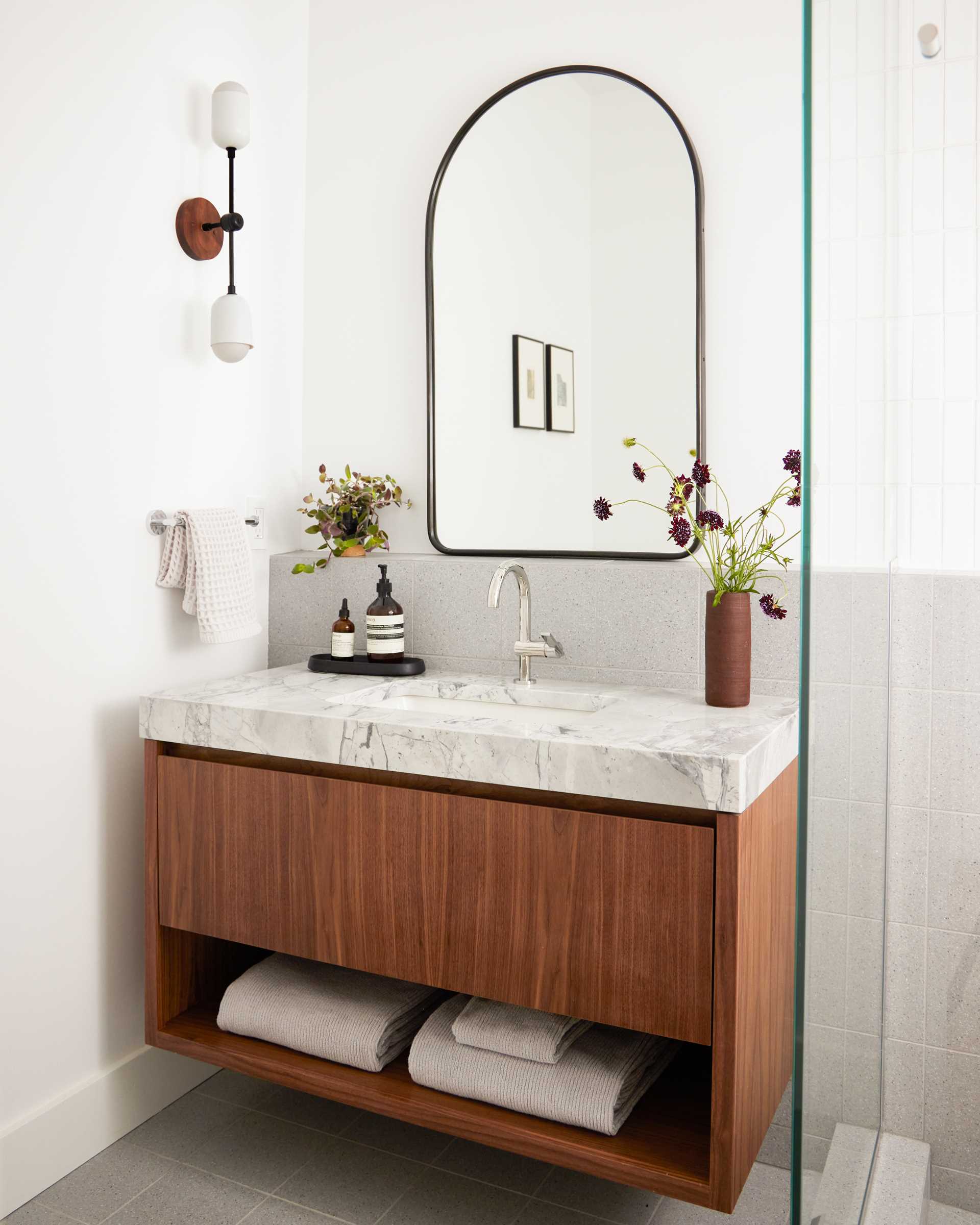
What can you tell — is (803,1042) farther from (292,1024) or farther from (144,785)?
(144,785)

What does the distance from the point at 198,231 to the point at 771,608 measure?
1.34 m

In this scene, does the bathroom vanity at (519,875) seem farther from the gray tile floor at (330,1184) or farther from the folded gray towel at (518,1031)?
the gray tile floor at (330,1184)

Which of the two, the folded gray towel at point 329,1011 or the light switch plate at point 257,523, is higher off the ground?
the light switch plate at point 257,523

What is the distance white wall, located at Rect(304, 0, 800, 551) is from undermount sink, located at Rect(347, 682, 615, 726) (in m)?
0.41

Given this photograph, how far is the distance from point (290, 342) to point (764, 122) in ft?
3.65

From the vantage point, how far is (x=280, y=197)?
2.23m

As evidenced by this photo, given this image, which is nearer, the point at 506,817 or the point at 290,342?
the point at 506,817

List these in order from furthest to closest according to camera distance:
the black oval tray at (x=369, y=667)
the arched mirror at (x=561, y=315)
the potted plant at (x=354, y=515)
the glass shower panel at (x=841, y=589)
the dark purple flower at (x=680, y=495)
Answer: the potted plant at (x=354, y=515) < the black oval tray at (x=369, y=667) < the arched mirror at (x=561, y=315) < the dark purple flower at (x=680, y=495) < the glass shower panel at (x=841, y=589)

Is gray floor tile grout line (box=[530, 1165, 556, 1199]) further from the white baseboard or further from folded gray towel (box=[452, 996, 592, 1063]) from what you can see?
the white baseboard

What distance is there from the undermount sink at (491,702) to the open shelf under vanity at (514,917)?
25cm

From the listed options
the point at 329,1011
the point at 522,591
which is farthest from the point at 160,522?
the point at 329,1011

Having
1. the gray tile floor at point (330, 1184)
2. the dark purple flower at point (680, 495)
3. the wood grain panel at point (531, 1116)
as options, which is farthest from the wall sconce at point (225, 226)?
the gray tile floor at point (330, 1184)

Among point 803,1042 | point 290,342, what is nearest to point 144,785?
point 290,342

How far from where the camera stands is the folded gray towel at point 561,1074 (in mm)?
1422
